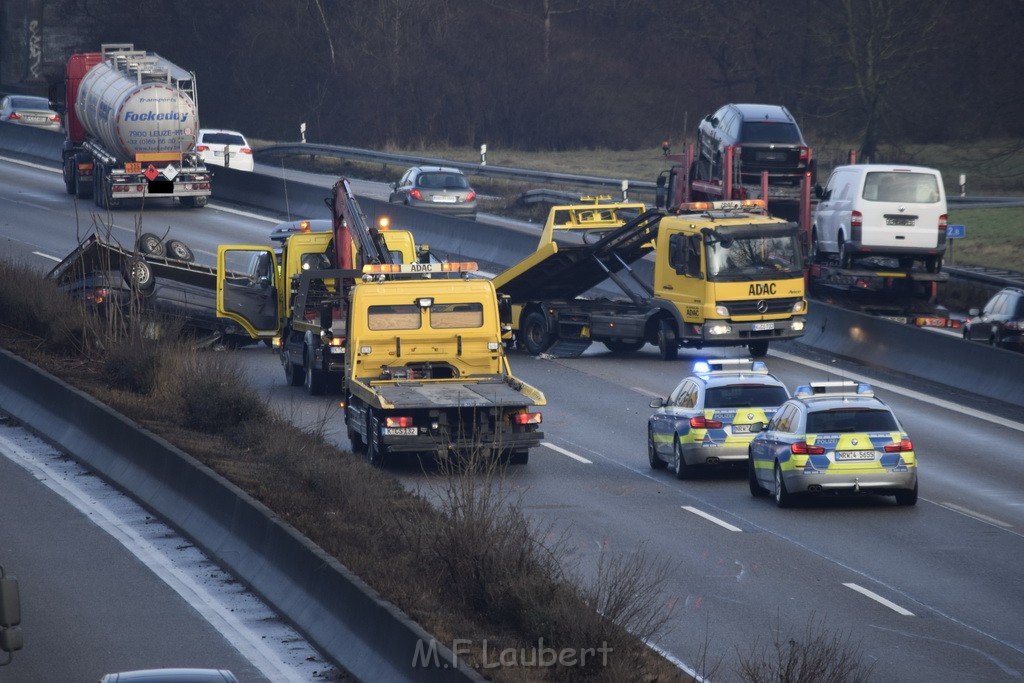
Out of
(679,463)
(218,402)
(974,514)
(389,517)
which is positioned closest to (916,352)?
(679,463)

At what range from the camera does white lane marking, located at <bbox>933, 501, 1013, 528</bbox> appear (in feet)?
61.5

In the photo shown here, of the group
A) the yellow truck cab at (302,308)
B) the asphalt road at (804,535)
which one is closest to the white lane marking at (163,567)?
the asphalt road at (804,535)

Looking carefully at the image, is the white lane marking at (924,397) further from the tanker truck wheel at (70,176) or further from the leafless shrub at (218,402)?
the tanker truck wheel at (70,176)

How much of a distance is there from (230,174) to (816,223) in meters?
20.9

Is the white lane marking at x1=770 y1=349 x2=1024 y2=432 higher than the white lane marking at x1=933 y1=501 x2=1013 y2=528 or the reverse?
higher

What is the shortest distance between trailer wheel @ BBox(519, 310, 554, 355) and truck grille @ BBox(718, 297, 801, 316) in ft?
12.0

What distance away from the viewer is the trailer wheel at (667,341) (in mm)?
30703

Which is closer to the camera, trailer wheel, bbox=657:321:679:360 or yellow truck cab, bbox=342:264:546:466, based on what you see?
yellow truck cab, bbox=342:264:546:466

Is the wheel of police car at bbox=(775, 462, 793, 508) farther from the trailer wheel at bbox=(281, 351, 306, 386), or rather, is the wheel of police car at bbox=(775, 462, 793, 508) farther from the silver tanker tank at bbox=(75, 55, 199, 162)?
the silver tanker tank at bbox=(75, 55, 199, 162)

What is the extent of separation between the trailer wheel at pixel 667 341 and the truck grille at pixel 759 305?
1.42 meters

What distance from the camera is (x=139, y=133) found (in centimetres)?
4425

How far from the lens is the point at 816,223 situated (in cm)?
3550

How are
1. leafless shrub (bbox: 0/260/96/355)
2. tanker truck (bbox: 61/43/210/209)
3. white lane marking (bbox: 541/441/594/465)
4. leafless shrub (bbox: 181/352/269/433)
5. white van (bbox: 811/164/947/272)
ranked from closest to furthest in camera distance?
leafless shrub (bbox: 181/352/269/433)
white lane marking (bbox: 541/441/594/465)
leafless shrub (bbox: 0/260/96/355)
white van (bbox: 811/164/947/272)
tanker truck (bbox: 61/43/210/209)

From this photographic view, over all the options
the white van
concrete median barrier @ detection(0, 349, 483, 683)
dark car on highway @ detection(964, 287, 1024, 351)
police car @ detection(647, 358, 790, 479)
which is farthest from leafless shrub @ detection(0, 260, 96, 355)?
the white van
